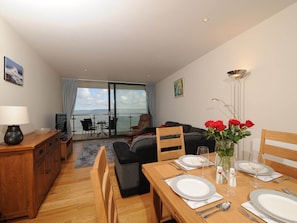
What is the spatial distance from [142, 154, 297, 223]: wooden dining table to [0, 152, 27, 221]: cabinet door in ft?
4.76

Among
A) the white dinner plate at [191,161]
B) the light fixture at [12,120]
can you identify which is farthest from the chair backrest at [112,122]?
the white dinner plate at [191,161]

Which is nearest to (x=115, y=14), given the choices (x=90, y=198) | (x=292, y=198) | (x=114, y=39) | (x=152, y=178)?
(x=114, y=39)

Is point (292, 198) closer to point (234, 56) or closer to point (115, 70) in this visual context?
point (234, 56)

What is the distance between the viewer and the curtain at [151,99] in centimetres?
628

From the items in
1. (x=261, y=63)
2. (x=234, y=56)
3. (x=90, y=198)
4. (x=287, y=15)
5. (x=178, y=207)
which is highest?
(x=287, y=15)

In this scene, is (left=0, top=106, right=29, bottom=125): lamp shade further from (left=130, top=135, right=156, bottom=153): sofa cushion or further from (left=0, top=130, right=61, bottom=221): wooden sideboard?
(left=130, top=135, right=156, bottom=153): sofa cushion

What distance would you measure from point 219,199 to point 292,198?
0.37m

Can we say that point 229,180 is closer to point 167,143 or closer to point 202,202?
point 202,202

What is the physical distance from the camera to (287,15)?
1799mm

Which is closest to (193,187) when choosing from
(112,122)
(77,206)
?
(77,206)

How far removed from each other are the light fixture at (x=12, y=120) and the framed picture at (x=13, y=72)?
2.26ft

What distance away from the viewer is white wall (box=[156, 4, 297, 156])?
5.94 feet

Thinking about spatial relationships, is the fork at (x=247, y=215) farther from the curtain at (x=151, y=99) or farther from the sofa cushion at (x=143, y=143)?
the curtain at (x=151, y=99)

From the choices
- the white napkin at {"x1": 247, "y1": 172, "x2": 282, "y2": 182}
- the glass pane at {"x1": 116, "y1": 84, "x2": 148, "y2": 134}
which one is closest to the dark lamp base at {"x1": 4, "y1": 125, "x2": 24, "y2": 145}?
the white napkin at {"x1": 247, "y1": 172, "x2": 282, "y2": 182}
